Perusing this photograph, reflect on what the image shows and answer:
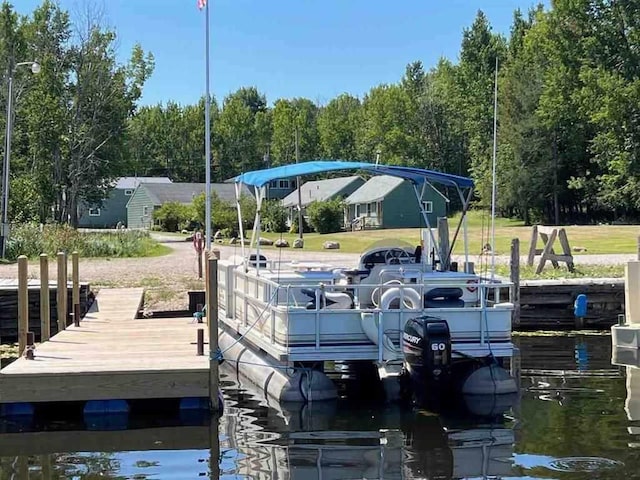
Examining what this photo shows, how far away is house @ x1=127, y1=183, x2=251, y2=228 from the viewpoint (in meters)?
72.7

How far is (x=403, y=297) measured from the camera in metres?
11.9

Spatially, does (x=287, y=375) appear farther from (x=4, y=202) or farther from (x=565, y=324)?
(x=4, y=202)

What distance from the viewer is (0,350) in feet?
55.5

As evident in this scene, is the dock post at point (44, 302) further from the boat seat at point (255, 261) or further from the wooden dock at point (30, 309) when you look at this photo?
the wooden dock at point (30, 309)

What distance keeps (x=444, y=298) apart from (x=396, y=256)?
1.84 meters

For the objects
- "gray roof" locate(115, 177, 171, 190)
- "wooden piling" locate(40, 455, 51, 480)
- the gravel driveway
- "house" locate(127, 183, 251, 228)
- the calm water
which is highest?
"gray roof" locate(115, 177, 171, 190)

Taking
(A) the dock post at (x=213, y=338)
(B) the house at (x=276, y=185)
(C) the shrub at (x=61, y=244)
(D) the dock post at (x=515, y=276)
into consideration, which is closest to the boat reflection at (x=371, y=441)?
(A) the dock post at (x=213, y=338)

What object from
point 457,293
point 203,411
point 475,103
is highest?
point 475,103

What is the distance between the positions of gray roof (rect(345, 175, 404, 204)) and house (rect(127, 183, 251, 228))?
11226mm

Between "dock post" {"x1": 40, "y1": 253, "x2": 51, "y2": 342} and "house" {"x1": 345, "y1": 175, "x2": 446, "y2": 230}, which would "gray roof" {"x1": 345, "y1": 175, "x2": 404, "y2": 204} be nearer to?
"house" {"x1": 345, "y1": 175, "x2": 446, "y2": 230}

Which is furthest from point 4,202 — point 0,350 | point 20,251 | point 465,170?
point 465,170

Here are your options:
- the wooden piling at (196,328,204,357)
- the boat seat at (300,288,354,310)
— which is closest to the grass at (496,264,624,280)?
the boat seat at (300,288,354,310)

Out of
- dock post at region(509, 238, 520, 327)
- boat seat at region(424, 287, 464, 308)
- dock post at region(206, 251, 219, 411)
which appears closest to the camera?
dock post at region(206, 251, 219, 411)

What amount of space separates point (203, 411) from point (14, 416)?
7.89 ft
